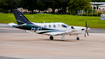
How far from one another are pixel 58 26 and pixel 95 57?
15196 mm

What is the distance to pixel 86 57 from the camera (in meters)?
25.3

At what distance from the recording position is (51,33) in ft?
130

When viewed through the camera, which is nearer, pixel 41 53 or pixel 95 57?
pixel 95 57

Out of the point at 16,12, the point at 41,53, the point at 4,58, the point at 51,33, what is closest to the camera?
the point at 4,58

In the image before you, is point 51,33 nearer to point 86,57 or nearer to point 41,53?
point 41,53

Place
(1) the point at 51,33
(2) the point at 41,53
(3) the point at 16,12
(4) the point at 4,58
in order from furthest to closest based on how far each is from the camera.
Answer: (3) the point at 16,12
(1) the point at 51,33
(2) the point at 41,53
(4) the point at 4,58

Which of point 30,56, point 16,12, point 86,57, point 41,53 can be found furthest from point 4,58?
point 16,12

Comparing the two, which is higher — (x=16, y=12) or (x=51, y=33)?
(x=16, y=12)

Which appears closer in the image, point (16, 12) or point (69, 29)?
point (69, 29)

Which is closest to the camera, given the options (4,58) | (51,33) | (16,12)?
(4,58)

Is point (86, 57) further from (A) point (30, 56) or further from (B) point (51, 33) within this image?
(B) point (51, 33)

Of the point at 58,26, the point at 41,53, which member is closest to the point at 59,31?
the point at 58,26

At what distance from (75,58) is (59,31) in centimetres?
1532

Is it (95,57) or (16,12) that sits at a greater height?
(16,12)
